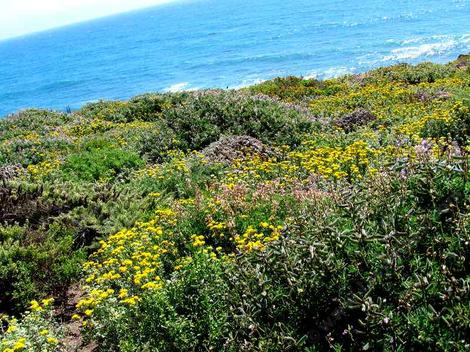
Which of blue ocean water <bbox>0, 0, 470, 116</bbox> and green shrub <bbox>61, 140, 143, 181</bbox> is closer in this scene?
green shrub <bbox>61, 140, 143, 181</bbox>

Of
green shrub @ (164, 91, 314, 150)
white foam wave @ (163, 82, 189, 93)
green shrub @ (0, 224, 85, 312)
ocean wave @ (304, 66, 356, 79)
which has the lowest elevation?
white foam wave @ (163, 82, 189, 93)

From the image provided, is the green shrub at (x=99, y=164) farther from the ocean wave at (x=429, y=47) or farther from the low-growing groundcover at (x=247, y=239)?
the ocean wave at (x=429, y=47)

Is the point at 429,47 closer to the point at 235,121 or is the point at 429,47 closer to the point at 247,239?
the point at 235,121

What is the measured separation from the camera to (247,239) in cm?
668

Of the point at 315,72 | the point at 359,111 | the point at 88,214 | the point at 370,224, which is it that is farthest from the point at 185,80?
the point at 370,224

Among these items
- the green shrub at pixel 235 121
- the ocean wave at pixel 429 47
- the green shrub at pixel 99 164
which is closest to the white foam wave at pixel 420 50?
the ocean wave at pixel 429 47

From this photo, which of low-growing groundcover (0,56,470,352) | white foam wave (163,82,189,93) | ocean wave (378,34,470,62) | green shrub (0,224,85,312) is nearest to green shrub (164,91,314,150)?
low-growing groundcover (0,56,470,352)

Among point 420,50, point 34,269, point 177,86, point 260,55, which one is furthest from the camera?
point 260,55

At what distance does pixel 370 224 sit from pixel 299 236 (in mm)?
707

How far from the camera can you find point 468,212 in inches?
162

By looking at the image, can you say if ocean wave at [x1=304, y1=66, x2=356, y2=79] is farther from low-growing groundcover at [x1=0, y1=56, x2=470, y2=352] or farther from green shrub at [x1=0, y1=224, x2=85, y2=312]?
green shrub at [x1=0, y1=224, x2=85, y2=312]

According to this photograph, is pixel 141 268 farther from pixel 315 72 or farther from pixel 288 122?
pixel 315 72

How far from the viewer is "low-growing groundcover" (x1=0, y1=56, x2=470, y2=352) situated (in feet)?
12.7

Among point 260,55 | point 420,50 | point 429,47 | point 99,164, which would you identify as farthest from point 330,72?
point 99,164
